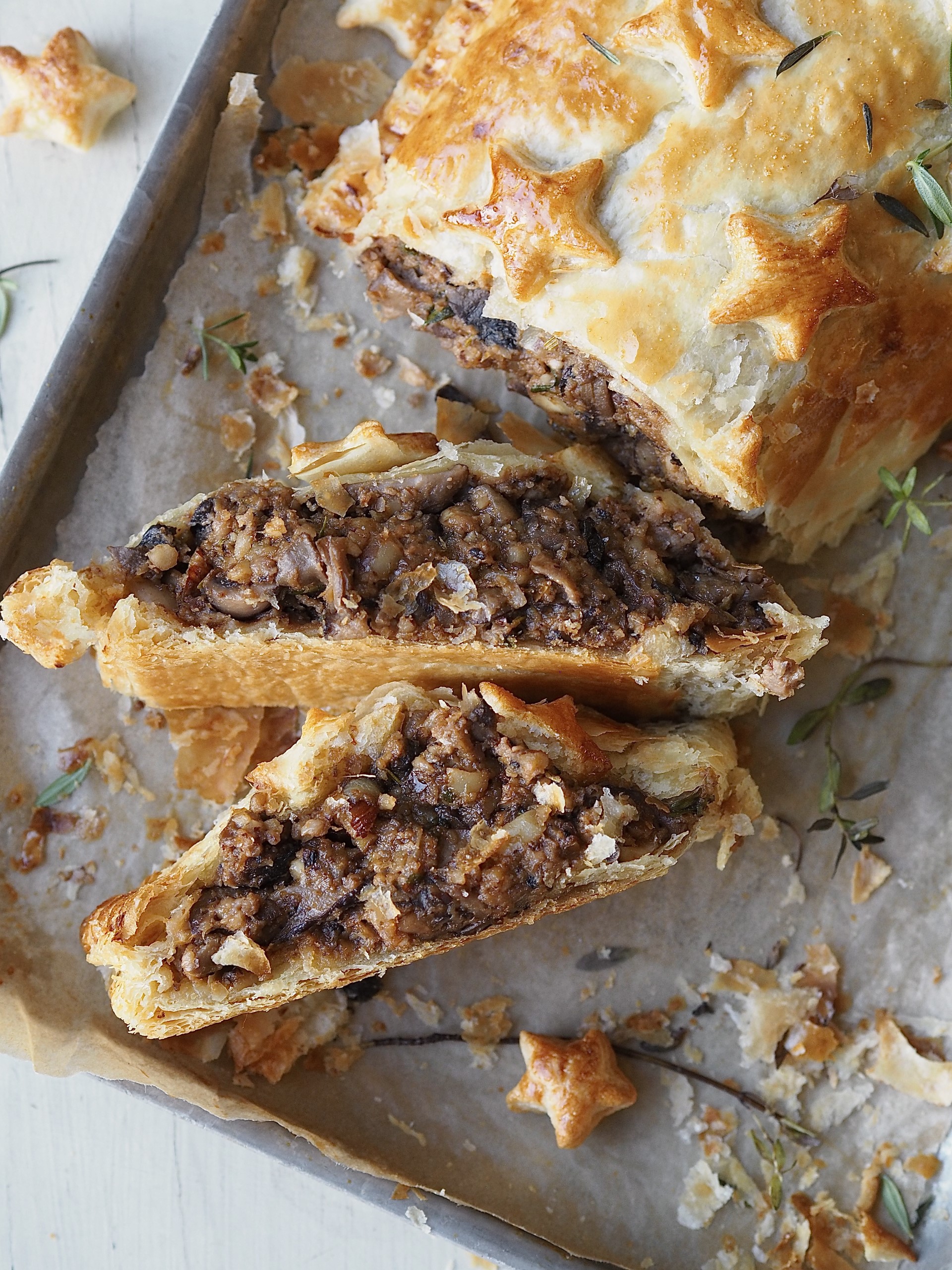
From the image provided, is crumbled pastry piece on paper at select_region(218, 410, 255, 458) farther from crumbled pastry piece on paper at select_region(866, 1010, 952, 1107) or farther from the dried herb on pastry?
crumbled pastry piece on paper at select_region(866, 1010, 952, 1107)

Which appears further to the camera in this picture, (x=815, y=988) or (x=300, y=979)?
(x=815, y=988)

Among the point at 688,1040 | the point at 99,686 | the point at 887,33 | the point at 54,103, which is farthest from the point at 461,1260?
the point at 54,103

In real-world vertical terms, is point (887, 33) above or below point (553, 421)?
above

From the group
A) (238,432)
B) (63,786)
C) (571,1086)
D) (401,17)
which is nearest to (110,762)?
(63,786)

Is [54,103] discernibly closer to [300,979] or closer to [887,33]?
[887,33]

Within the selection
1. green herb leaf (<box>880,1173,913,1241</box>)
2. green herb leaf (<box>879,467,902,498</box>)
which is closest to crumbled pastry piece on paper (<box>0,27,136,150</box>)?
green herb leaf (<box>879,467,902,498</box>)

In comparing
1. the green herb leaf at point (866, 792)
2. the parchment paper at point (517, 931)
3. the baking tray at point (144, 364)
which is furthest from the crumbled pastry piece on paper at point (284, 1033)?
the green herb leaf at point (866, 792)

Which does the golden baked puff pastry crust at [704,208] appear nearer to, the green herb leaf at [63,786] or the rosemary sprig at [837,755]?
the rosemary sprig at [837,755]
